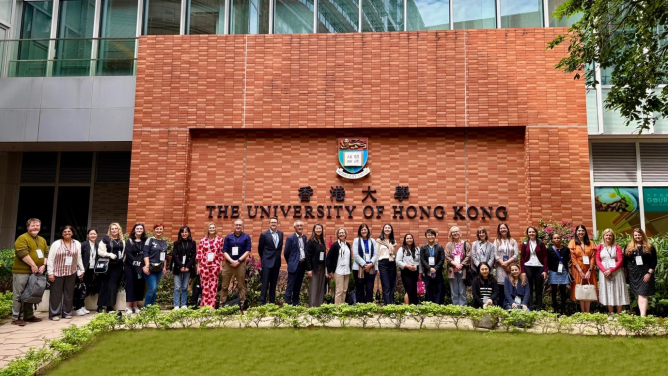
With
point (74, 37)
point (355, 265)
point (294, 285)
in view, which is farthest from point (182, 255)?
point (74, 37)

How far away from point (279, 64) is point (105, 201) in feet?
20.4

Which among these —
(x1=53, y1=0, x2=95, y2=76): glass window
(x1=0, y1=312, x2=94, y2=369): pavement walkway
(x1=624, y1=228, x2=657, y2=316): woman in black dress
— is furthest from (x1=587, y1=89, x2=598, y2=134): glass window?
(x1=53, y1=0, x2=95, y2=76): glass window

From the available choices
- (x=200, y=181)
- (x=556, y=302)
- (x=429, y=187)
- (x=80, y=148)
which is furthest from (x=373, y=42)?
(x=80, y=148)

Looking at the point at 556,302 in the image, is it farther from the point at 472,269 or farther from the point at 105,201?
the point at 105,201

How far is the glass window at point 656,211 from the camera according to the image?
11.1 meters

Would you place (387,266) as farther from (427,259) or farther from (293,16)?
(293,16)

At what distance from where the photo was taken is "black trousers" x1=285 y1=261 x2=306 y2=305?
838cm

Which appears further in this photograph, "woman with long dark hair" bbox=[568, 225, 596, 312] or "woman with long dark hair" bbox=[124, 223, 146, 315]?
"woman with long dark hair" bbox=[124, 223, 146, 315]

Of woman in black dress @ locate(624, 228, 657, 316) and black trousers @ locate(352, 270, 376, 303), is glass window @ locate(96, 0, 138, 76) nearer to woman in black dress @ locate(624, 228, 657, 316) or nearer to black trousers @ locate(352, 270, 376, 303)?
black trousers @ locate(352, 270, 376, 303)

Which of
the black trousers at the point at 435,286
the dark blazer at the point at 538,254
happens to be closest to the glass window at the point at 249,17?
the black trousers at the point at 435,286

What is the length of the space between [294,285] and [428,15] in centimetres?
682

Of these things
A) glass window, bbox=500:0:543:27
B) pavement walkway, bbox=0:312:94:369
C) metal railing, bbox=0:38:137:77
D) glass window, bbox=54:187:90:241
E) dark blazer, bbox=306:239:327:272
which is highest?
glass window, bbox=500:0:543:27

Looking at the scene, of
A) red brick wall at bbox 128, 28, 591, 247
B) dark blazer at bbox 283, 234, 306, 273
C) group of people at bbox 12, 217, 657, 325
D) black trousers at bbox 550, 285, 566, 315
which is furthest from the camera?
red brick wall at bbox 128, 28, 591, 247

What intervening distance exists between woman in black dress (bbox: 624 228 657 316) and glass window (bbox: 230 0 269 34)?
8.49 meters
